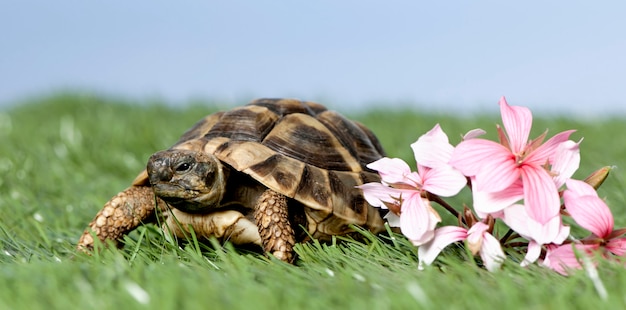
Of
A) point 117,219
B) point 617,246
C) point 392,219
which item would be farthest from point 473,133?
point 117,219

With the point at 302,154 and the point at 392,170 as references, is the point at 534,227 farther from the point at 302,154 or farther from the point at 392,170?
the point at 302,154

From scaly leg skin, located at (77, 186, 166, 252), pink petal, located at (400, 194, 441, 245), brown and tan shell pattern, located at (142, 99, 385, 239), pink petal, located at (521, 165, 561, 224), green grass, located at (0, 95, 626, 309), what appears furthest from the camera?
scaly leg skin, located at (77, 186, 166, 252)

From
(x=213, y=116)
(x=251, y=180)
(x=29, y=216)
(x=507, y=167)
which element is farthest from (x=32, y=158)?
(x=507, y=167)

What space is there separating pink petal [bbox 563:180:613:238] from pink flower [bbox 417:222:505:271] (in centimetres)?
29

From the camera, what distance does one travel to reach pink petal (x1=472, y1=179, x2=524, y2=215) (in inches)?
95.6

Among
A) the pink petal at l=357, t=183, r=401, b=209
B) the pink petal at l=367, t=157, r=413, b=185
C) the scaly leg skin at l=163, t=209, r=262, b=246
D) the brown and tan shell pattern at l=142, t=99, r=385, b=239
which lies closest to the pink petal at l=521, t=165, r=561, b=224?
the pink petal at l=367, t=157, r=413, b=185

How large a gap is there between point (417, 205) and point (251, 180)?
0.95m

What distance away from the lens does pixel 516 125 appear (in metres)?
2.54

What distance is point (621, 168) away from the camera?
6090 mm

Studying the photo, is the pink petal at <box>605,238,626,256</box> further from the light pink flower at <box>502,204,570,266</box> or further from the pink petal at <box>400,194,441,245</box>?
the pink petal at <box>400,194,441,245</box>

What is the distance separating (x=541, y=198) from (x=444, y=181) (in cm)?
35

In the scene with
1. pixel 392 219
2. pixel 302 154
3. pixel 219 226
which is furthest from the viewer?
pixel 302 154

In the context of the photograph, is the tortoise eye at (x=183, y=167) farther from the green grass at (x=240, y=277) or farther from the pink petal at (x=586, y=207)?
the pink petal at (x=586, y=207)

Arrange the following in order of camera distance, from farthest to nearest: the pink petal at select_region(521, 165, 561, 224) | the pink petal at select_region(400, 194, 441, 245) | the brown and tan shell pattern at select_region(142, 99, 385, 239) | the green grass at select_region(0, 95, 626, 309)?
the brown and tan shell pattern at select_region(142, 99, 385, 239), the pink petal at select_region(400, 194, 441, 245), the pink petal at select_region(521, 165, 561, 224), the green grass at select_region(0, 95, 626, 309)
